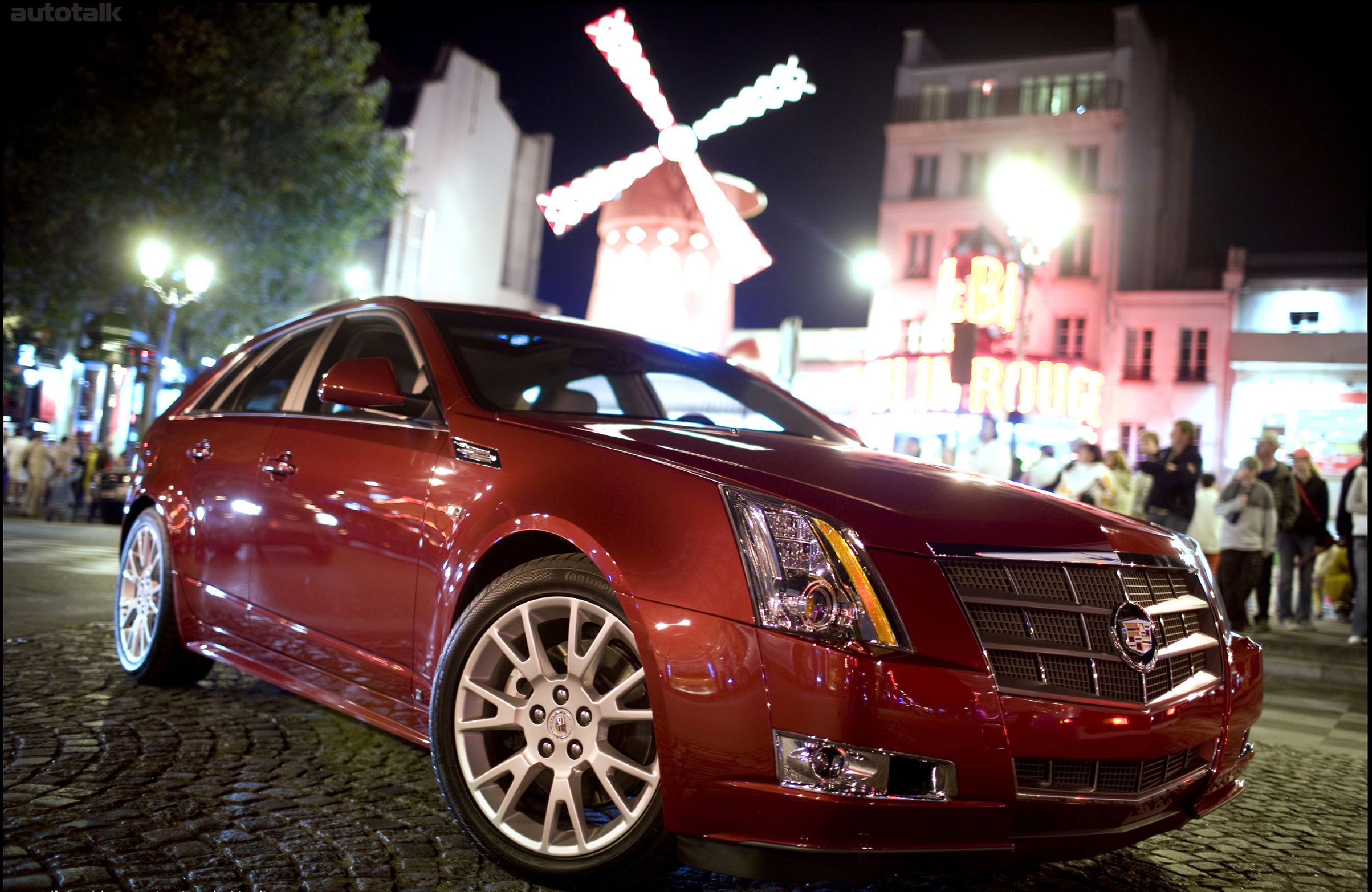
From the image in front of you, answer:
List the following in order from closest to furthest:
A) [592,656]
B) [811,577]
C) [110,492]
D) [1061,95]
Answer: [811,577] → [592,656] → [110,492] → [1061,95]

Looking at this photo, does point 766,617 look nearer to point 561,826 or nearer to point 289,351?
point 561,826

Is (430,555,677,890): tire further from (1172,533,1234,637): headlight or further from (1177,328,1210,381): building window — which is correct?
(1177,328,1210,381): building window

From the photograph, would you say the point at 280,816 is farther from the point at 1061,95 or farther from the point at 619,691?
the point at 1061,95

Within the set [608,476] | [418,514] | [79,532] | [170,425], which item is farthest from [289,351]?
[79,532]

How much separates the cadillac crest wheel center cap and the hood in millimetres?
680

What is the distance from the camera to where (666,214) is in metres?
33.4

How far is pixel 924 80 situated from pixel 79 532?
33634mm

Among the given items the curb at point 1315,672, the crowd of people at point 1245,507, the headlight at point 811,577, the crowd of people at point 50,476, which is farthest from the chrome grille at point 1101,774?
the crowd of people at point 50,476

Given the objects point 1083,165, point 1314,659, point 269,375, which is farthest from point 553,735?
point 1083,165

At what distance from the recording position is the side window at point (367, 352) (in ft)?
13.7

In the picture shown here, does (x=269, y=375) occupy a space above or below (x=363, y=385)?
above

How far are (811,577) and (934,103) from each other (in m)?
40.9

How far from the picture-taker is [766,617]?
2.44 metres

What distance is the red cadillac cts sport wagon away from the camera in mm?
2379
